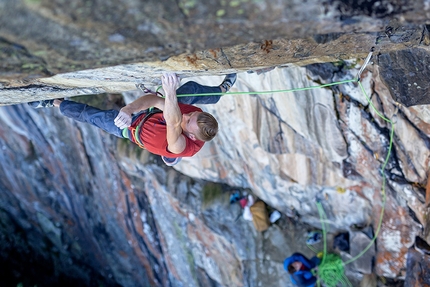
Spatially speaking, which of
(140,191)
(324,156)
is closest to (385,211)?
(324,156)

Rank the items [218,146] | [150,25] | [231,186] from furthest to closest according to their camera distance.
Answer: [231,186]
[218,146]
[150,25]

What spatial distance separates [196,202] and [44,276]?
28.2 feet

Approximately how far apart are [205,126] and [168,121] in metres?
0.28

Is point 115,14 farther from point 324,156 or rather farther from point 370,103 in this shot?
point 324,156

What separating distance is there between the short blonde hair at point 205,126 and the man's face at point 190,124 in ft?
0.09

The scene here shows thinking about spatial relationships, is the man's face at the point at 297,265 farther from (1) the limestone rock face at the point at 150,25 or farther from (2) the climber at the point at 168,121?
(1) the limestone rock face at the point at 150,25

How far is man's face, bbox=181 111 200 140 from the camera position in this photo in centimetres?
292

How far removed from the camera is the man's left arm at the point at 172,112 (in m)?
2.71

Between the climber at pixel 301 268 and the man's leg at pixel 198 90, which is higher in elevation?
the man's leg at pixel 198 90

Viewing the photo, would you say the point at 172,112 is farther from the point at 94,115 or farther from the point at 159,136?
the point at 94,115

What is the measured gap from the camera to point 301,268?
21.3 feet

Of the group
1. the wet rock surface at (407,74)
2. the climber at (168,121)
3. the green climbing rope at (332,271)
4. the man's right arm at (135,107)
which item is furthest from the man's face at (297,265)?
the man's right arm at (135,107)

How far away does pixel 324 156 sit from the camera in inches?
209

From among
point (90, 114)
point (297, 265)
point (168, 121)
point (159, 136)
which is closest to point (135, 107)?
point (159, 136)
